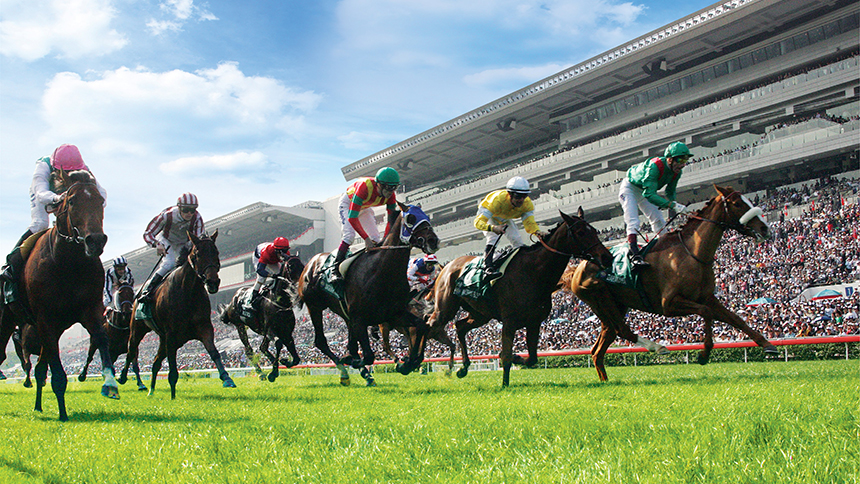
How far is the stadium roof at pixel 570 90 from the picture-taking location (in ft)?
105

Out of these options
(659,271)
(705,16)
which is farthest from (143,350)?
(659,271)

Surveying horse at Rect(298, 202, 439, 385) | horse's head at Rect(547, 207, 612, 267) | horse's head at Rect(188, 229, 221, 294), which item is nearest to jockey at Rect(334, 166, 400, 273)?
horse at Rect(298, 202, 439, 385)

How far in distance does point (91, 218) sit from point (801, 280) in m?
20.9

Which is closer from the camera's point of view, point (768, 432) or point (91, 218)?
point (768, 432)

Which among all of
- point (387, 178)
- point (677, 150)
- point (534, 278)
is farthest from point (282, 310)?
point (677, 150)

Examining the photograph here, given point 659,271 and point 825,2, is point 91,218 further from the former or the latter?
point 825,2

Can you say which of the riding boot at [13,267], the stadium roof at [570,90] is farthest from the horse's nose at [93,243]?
the stadium roof at [570,90]

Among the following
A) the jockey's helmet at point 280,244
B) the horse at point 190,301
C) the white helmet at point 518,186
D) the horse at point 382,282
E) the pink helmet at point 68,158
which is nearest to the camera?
the pink helmet at point 68,158

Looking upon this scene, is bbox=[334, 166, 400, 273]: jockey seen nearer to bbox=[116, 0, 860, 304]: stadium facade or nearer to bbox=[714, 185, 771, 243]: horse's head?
bbox=[714, 185, 771, 243]: horse's head

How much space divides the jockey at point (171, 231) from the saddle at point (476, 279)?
11.8 feet

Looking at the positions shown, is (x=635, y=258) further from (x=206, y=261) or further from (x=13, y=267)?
(x=13, y=267)

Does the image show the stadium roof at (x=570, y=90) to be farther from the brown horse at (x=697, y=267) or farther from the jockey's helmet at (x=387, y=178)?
the jockey's helmet at (x=387, y=178)

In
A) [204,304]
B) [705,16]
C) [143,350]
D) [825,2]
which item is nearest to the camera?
[204,304]

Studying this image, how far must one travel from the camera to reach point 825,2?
1169 inches
